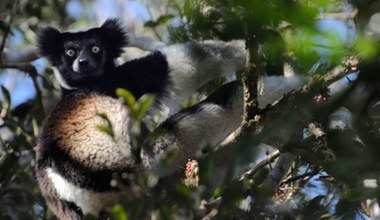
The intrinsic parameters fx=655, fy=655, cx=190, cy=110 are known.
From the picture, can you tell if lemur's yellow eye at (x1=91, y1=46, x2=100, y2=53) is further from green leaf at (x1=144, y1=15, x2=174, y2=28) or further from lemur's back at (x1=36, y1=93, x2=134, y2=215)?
lemur's back at (x1=36, y1=93, x2=134, y2=215)

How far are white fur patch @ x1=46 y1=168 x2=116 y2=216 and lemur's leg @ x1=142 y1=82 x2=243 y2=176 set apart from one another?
464 millimetres

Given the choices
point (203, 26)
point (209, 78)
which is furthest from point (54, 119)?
point (203, 26)

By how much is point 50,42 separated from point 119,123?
1.76 metres

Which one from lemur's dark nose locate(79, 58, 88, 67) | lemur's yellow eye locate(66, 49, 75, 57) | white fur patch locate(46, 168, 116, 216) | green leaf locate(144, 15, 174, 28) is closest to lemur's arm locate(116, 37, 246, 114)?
lemur's dark nose locate(79, 58, 88, 67)

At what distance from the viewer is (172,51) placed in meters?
5.07

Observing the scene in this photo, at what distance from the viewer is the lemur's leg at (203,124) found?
4.36 meters

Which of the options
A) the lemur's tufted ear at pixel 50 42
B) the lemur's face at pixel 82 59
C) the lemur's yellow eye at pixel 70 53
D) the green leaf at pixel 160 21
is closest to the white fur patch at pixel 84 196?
the lemur's face at pixel 82 59

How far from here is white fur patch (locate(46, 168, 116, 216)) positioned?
14.0 feet

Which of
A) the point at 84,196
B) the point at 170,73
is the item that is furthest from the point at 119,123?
the point at 170,73

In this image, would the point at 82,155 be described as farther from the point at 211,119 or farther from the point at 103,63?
the point at 103,63

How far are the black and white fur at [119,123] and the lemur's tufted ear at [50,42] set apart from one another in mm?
670

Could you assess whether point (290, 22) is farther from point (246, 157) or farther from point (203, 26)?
point (203, 26)

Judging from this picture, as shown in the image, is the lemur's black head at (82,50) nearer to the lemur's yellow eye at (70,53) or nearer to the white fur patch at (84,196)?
the lemur's yellow eye at (70,53)

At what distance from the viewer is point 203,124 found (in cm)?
447
